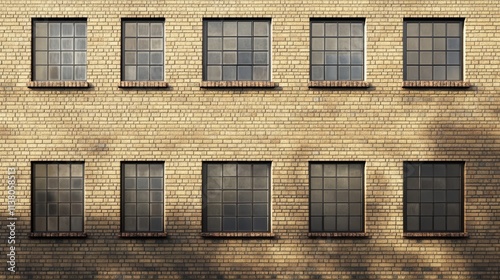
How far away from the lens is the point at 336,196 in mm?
16234

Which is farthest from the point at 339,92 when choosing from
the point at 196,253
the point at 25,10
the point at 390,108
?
the point at 25,10

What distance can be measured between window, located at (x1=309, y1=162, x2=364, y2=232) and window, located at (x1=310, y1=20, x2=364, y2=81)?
7.24 ft

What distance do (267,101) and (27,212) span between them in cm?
643

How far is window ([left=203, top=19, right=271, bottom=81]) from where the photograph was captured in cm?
1633

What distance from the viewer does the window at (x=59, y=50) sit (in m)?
16.3

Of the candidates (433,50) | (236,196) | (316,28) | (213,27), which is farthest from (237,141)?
(433,50)

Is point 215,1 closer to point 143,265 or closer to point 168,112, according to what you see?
point 168,112

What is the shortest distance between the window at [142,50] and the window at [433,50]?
20.0ft

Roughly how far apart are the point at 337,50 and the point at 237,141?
3359 mm

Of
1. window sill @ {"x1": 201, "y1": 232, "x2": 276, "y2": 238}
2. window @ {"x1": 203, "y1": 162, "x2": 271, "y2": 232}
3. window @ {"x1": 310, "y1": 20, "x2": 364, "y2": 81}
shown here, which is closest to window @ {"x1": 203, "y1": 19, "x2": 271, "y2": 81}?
window @ {"x1": 310, "y1": 20, "x2": 364, "y2": 81}

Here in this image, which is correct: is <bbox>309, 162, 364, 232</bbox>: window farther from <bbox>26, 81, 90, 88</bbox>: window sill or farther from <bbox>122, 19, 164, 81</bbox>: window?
<bbox>26, 81, 90, 88</bbox>: window sill

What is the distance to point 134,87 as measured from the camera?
1608 cm

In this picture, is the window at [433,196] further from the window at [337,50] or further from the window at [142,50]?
the window at [142,50]

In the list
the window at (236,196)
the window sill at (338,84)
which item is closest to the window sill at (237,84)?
the window sill at (338,84)
